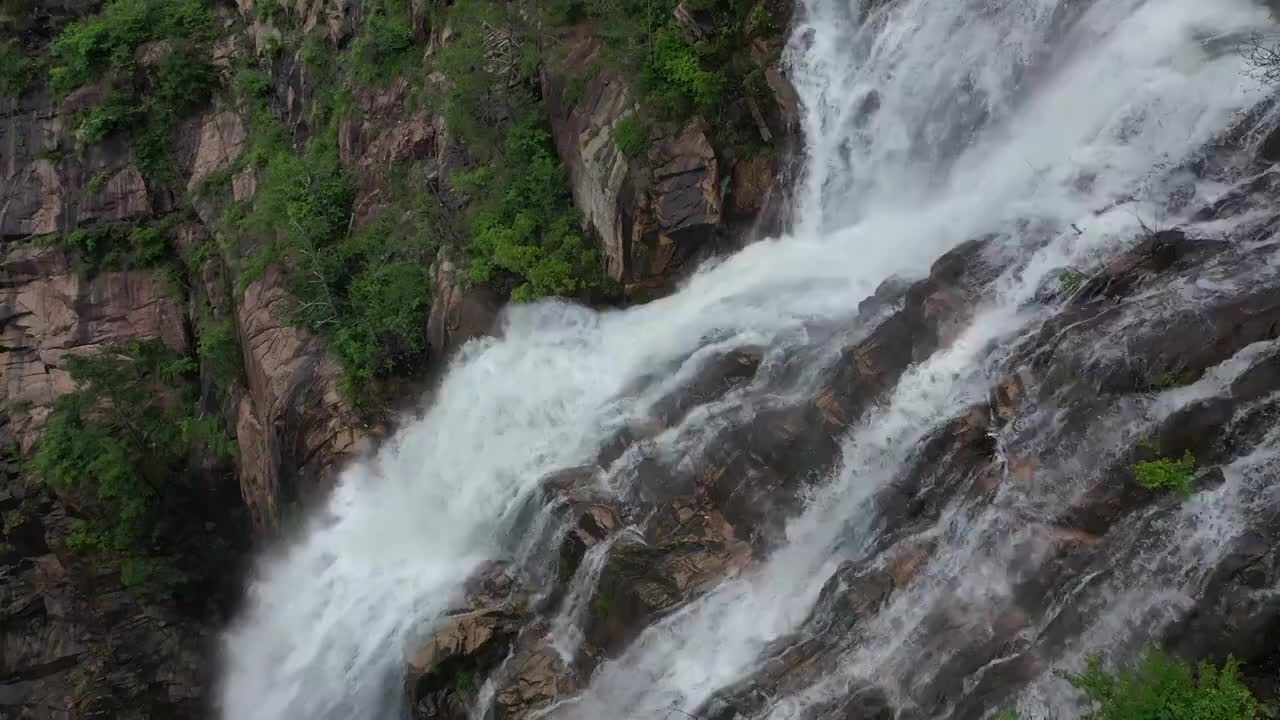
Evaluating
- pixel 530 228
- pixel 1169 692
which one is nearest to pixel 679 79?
pixel 530 228

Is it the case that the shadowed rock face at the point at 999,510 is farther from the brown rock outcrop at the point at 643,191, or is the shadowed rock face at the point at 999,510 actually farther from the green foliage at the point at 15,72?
the green foliage at the point at 15,72

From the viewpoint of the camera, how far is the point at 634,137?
16.7 metres

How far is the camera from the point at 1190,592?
8211 millimetres

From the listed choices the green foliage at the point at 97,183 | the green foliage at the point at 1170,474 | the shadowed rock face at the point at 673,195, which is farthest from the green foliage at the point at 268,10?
the green foliage at the point at 1170,474

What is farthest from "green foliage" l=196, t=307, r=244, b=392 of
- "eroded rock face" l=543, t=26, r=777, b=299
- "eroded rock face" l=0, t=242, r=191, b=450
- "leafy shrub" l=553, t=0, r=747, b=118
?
"leafy shrub" l=553, t=0, r=747, b=118

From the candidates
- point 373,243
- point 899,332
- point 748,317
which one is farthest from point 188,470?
point 899,332

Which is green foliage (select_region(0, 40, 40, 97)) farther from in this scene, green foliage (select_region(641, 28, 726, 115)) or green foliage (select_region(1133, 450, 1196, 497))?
green foliage (select_region(1133, 450, 1196, 497))

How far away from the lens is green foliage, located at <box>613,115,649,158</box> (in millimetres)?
16734

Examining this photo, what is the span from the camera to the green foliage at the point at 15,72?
28.8m

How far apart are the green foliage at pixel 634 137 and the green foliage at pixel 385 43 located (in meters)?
8.56

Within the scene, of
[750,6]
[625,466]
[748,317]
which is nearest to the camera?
[625,466]

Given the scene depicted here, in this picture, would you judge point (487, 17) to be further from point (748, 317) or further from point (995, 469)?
point (995, 469)

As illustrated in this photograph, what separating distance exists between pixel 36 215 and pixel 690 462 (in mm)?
23751

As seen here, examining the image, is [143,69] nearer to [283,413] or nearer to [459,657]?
[283,413]
